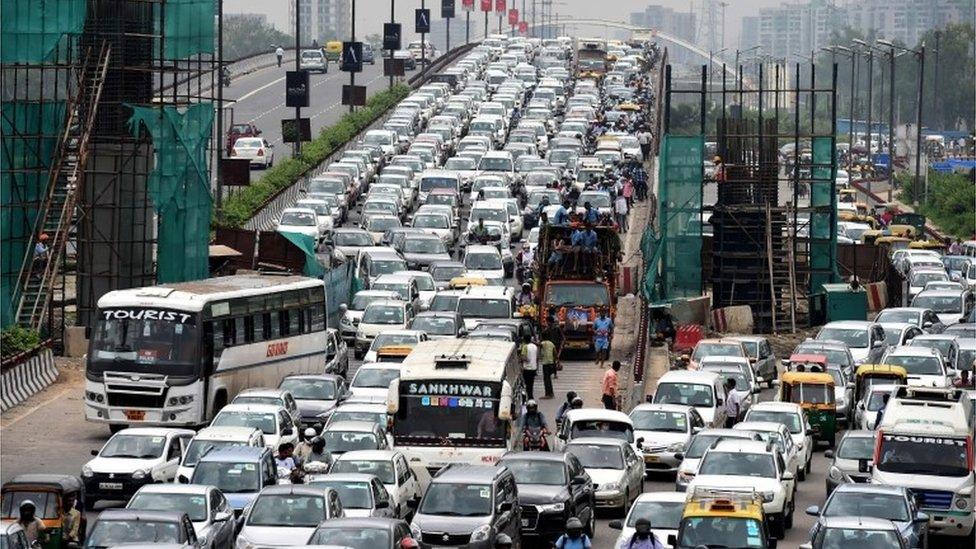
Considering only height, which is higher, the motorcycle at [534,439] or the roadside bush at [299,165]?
the roadside bush at [299,165]

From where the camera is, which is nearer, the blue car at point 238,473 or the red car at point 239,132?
the blue car at point 238,473

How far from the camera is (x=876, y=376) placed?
4491 cm

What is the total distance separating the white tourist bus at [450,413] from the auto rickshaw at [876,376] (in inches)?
428

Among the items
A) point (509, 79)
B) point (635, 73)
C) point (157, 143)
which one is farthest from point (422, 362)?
point (635, 73)

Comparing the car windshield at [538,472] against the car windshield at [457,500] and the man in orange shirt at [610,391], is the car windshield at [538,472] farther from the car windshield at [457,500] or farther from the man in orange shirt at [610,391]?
the man in orange shirt at [610,391]

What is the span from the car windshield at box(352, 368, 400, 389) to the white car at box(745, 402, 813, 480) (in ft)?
20.8

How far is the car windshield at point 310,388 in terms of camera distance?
42.0 meters

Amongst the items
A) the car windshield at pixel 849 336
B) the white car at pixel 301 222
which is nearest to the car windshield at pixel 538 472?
the car windshield at pixel 849 336

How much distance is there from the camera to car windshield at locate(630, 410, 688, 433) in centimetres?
3900

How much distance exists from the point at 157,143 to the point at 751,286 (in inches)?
585

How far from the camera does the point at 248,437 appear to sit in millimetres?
35750

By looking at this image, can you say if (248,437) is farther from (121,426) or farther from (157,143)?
(157,143)

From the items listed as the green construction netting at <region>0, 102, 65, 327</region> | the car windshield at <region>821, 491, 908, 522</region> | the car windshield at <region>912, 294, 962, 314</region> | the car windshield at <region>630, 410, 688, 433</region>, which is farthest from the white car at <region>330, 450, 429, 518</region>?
the car windshield at <region>912, 294, 962, 314</region>

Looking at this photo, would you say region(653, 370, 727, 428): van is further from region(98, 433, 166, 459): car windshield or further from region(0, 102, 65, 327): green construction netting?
region(0, 102, 65, 327): green construction netting
